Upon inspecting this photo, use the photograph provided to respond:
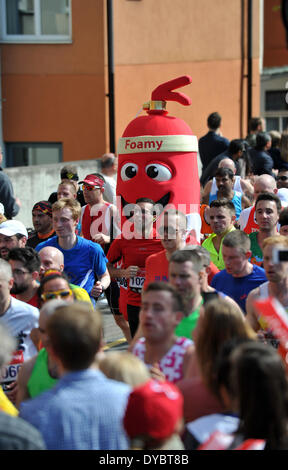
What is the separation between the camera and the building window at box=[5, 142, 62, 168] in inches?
677

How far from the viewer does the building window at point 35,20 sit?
1672cm

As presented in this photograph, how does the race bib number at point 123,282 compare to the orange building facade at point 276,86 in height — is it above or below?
below

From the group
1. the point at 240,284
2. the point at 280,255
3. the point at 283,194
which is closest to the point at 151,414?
the point at 280,255

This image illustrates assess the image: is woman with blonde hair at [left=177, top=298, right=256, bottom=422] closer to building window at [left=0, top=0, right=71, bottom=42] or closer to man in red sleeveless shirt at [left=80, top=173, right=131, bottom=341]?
man in red sleeveless shirt at [left=80, top=173, right=131, bottom=341]

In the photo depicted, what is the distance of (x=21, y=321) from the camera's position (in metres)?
5.34

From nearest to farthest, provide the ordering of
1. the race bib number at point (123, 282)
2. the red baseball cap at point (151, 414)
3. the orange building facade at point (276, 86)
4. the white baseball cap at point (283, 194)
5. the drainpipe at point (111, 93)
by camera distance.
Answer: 1. the red baseball cap at point (151, 414)
2. the race bib number at point (123, 282)
3. the white baseball cap at point (283, 194)
4. the drainpipe at point (111, 93)
5. the orange building facade at point (276, 86)

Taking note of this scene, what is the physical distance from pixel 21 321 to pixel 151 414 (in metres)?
2.40

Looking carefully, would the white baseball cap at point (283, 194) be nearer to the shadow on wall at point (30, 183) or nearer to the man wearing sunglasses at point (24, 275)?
the man wearing sunglasses at point (24, 275)

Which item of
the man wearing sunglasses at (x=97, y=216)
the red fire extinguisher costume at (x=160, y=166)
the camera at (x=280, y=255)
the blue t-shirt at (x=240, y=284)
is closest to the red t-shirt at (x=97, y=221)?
the man wearing sunglasses at (x=97, y=216)

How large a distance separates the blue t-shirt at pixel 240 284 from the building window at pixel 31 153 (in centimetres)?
1138

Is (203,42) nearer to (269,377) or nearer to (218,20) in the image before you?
(218,20)

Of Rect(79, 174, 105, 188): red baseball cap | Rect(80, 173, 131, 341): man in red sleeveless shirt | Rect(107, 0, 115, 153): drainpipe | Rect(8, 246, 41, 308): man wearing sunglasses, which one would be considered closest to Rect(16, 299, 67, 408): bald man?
Rect(8, 246, 41, 308): man wearing sunglasses

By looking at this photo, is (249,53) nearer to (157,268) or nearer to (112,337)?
(112,337)

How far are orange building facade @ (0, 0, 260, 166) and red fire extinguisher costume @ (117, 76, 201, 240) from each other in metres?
8.21
